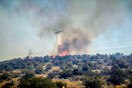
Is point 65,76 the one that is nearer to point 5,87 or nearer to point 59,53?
point 5,87

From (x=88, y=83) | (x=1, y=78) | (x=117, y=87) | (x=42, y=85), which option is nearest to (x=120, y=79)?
(x=117, y=87)

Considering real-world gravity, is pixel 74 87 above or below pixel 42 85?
below

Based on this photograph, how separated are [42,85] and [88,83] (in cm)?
1425

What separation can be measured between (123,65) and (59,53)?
94.6 metres

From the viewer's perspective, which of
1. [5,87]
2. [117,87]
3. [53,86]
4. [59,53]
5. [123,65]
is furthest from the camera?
[59,53]

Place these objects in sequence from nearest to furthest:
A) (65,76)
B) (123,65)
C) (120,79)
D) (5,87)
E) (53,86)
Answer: (53,86)
(5,87)
(120,79)
(65,76)
(123,65)

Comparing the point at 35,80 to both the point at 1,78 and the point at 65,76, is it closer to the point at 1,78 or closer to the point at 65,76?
the point at 65,76

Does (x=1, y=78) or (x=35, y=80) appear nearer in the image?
(x=35, y=80)

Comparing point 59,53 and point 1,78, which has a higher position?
point 59,53

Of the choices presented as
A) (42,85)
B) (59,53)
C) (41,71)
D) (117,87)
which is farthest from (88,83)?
(59,53)

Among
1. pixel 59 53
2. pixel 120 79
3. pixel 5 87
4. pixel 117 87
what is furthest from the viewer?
pixel 59 53

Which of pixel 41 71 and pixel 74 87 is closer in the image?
pixel 74 87

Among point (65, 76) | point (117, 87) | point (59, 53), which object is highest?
point (59, 53)

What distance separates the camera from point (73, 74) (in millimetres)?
50094
